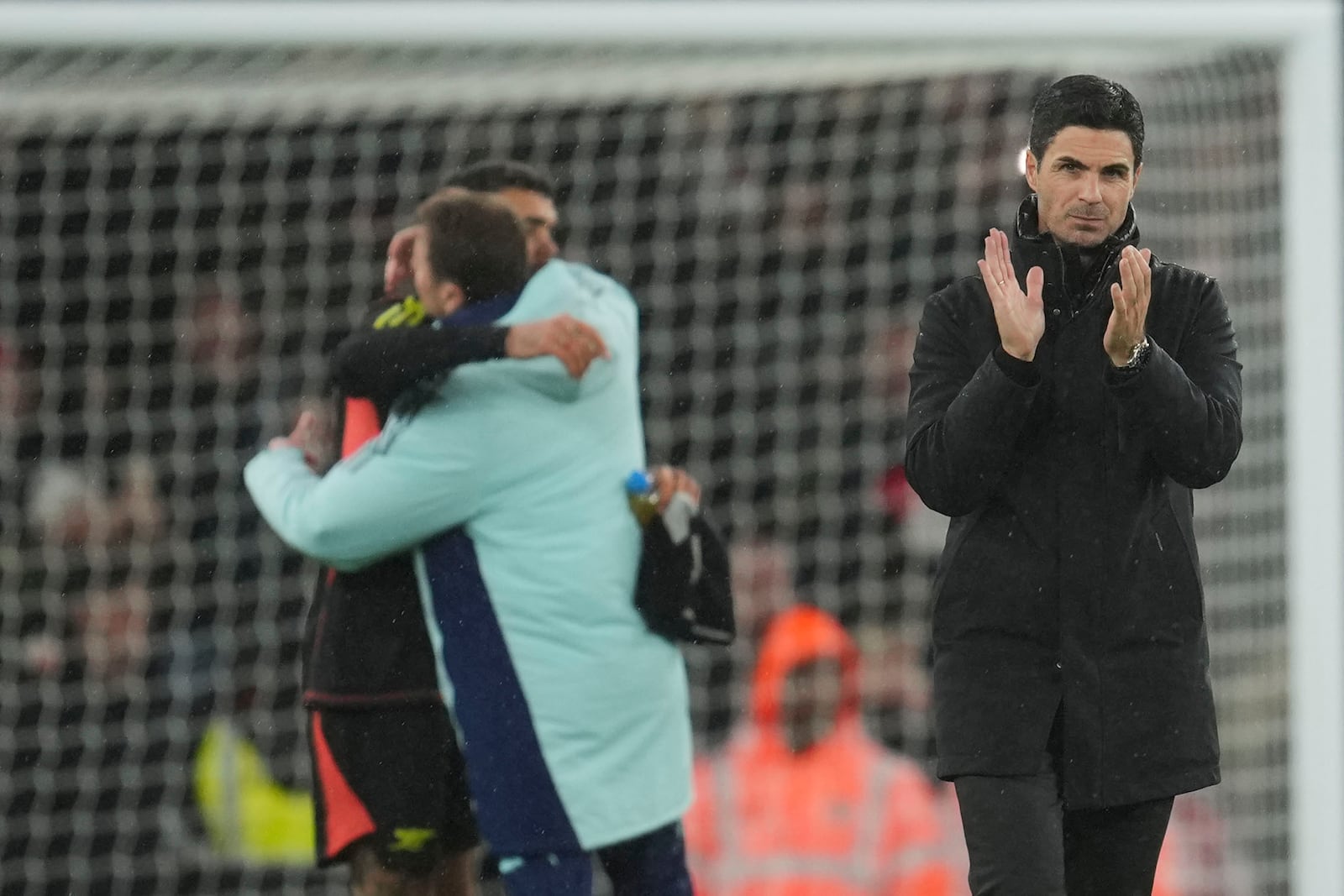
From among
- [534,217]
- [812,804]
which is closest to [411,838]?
[534,217]

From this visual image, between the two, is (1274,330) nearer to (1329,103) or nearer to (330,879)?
(1329,103)

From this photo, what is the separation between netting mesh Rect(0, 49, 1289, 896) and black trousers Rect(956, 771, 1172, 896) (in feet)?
7.21

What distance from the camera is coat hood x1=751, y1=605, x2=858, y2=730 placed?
414 cm

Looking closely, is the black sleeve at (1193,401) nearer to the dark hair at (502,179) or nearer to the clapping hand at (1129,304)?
the clapping hand at (1129,304)

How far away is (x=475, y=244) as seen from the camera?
3014 mm

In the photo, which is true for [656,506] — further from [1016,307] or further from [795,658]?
[795,658]

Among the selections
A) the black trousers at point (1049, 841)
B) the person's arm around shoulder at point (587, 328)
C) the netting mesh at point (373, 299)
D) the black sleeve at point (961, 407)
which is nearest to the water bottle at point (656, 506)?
the person's arm around shoulder at point (587, 328)

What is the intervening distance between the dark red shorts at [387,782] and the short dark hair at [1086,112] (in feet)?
4.32

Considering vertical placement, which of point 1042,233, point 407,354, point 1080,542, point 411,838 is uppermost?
point 1042,233

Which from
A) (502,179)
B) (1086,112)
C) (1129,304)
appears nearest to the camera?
(1129,304)

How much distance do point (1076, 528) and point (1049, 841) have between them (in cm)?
35

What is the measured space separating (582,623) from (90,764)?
2.21 m

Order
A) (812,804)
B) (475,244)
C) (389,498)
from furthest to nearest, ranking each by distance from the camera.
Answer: (812,804), (475,244), (389,498)

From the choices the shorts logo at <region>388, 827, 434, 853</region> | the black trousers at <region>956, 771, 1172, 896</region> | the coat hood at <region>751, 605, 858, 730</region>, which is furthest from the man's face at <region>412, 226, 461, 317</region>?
the coat hood at <region>751, 605, 858, 730</region>
